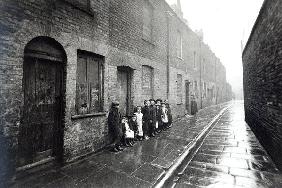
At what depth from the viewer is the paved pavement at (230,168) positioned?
150 inches

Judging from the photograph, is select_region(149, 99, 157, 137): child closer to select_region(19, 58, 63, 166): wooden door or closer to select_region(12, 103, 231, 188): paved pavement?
select_region(12, 103, 231, 188): paved pavement

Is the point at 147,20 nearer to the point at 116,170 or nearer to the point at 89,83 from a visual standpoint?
the point at 89,83

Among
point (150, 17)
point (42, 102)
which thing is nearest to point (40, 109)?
point (42, 102)

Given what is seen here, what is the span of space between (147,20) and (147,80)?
321cm

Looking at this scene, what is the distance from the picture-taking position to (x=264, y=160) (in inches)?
197

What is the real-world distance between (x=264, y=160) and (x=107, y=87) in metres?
5.15

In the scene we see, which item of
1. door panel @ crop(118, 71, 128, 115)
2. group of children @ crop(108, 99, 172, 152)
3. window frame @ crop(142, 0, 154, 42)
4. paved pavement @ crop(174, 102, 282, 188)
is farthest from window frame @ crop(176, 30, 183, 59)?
paved pavement @ crop(174, 102, 282, 188)

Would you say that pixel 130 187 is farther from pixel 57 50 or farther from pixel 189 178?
pixel 57 50

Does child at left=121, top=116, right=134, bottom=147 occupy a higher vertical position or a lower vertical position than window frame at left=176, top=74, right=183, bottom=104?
lower

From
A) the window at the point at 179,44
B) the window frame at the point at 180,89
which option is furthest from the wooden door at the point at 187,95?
the window at the point at 179,44

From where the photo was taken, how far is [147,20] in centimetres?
978

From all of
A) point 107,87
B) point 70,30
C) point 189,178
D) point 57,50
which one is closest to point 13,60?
point 57,50

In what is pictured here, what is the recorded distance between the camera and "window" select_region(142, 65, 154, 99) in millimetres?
9220

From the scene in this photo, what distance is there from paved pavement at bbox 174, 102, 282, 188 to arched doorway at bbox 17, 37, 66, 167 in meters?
3.31
